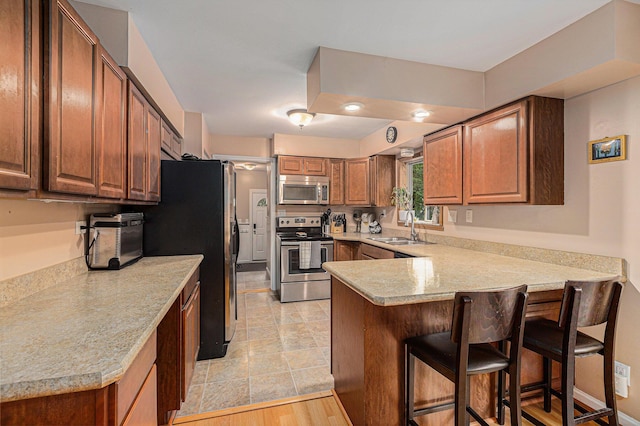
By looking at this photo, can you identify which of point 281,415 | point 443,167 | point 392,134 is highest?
point 392,134

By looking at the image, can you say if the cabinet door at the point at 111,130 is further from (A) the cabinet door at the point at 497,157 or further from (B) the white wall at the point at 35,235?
(A) the cabinet door at the point at 497,157

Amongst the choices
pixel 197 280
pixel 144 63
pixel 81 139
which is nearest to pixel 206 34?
pixel 144 63

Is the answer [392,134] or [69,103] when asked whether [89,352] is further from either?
[392,134]

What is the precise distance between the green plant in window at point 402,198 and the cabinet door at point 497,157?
1.43 meters

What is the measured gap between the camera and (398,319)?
1.60 metres

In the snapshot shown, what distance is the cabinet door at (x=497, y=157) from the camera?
2082mm

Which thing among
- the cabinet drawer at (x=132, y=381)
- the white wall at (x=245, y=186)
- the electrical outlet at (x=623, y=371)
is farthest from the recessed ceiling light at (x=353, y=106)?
the white wall at (x=245, y=186)

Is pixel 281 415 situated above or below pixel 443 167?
below

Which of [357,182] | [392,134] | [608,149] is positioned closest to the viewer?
[608,149]

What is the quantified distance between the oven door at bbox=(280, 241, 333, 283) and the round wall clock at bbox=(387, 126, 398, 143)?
1.63m

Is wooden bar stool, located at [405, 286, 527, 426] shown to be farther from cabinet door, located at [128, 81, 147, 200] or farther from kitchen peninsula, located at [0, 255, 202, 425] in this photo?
cabinet door, located at [128, 81, 147, 200]

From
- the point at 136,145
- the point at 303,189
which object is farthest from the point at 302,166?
the point at 136,145

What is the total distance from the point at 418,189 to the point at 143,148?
3.38m

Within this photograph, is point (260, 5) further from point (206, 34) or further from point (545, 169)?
point (545, 169)
